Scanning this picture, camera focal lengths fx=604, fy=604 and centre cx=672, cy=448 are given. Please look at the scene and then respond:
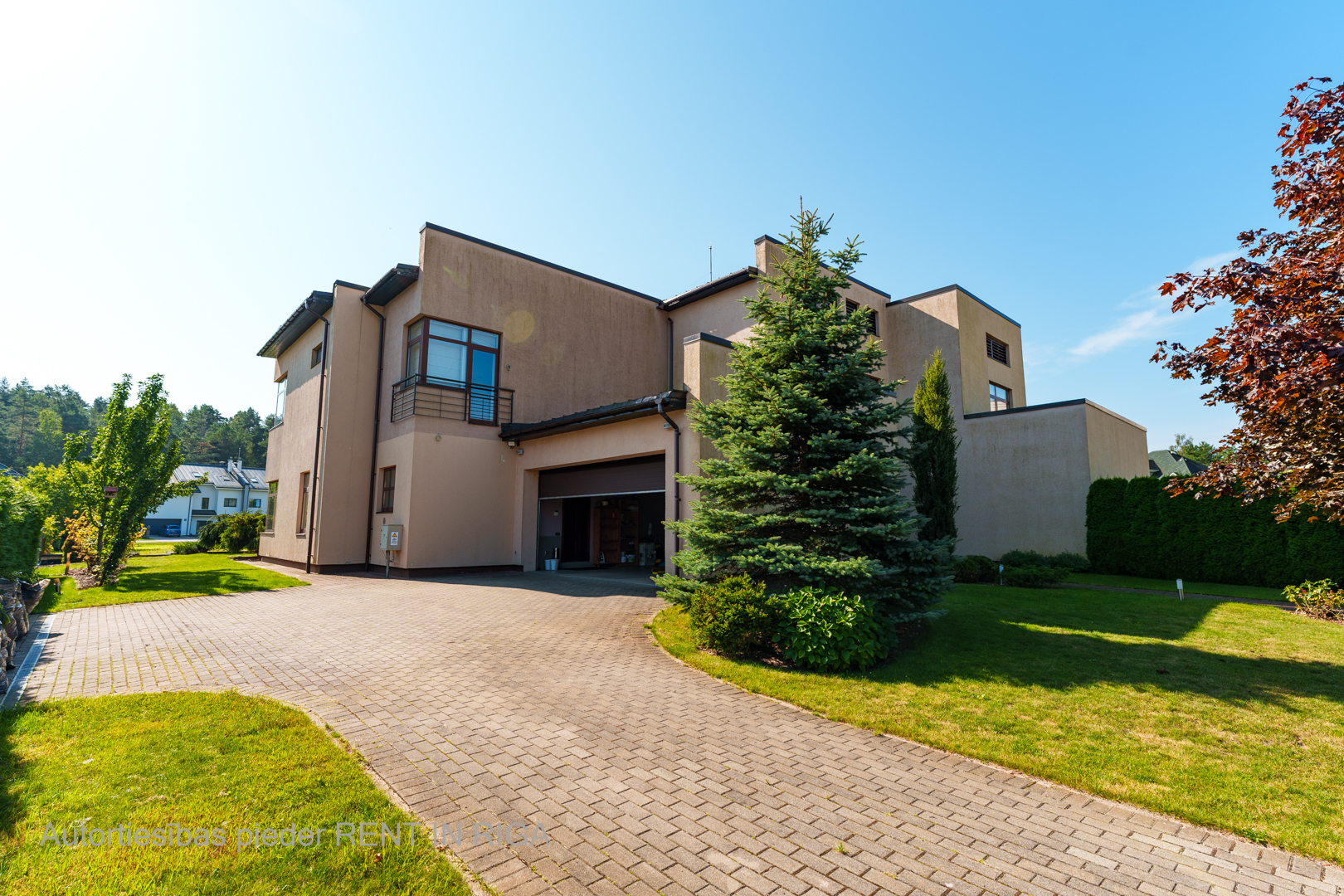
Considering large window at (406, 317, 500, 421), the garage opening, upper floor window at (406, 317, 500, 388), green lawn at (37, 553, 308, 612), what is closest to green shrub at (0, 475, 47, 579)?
green lawn at (37, 553, 308, 612)

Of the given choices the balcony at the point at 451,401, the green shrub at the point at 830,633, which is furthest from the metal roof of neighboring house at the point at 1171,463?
the green shrub at the point at 830,633

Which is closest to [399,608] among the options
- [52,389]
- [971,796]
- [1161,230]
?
[971,796]

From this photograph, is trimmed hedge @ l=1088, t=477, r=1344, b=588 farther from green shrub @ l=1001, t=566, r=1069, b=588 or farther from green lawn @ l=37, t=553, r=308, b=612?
green lawn @ l=37, t=553, r=308, b=612

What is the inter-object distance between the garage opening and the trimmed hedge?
11.6m

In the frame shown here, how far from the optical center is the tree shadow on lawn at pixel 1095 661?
6297 millimetres

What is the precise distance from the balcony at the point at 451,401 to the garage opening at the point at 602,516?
91.7 inches

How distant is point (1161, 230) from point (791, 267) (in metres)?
5.66

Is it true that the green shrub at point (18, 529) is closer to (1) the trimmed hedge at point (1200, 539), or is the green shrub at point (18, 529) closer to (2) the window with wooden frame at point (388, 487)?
(2) the window with wooden frame at point (388, 487)

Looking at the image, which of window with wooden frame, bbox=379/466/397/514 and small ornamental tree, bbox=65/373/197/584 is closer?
small ornamental tree, bbox=65/373/197/584

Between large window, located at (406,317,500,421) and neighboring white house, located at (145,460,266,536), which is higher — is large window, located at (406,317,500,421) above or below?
above

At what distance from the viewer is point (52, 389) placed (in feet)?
305

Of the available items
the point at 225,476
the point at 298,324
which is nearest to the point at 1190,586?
the point at 298,324

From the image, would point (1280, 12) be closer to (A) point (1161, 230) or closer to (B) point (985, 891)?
(A) point (1161, 230)

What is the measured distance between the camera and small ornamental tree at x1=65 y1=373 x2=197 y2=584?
14445 millimetres
